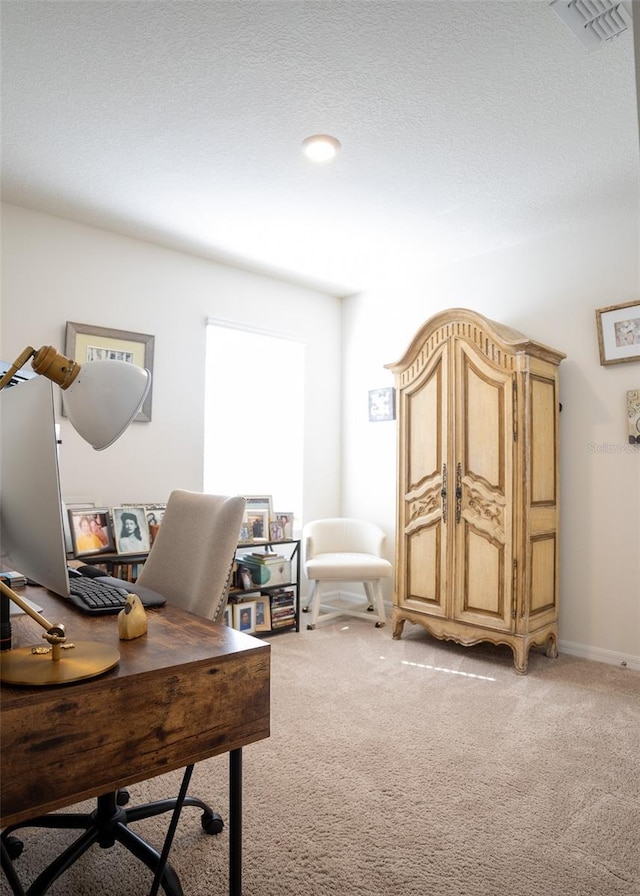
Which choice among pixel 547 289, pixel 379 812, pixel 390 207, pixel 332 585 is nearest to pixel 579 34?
pixel 390 207

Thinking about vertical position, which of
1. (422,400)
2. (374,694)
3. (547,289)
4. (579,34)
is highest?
(579,34)

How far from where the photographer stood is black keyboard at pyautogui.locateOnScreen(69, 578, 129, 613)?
1.47 m

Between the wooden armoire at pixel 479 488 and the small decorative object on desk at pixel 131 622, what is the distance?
8.06ft

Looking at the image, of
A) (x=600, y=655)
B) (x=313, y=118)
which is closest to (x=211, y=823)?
(x=600, y=655)

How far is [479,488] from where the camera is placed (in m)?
3.43

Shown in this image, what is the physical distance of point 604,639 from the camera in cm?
342

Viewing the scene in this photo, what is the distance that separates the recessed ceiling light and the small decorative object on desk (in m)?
2.27

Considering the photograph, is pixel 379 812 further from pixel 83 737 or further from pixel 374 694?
pixel 83 737

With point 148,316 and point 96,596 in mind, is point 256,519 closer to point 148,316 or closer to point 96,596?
point 148,316

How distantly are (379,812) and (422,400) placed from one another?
2.47 metres

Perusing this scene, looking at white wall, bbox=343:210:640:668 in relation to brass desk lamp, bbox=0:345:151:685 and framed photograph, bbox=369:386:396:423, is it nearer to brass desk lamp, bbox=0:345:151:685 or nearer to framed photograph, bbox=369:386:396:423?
framed photograph, bbox=369:386:396:423

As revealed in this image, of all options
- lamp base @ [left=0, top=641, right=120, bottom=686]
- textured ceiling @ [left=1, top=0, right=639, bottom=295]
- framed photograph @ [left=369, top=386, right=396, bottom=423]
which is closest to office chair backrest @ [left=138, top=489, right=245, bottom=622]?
lamp base @ [left=0, top=641, right=120, bottom=686]

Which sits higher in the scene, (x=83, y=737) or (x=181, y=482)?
(x=181, y=482)

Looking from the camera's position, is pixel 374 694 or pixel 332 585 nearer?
pixel 374 694
